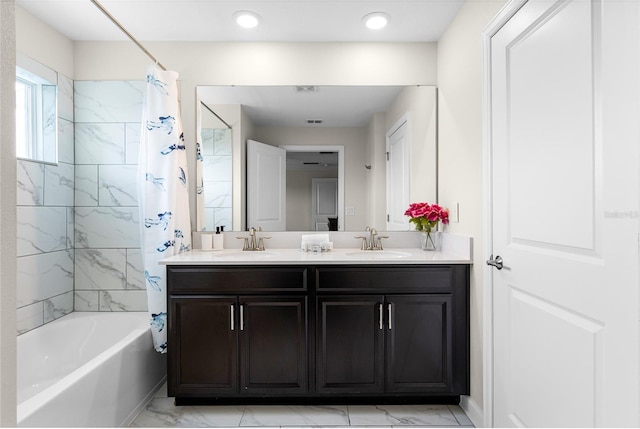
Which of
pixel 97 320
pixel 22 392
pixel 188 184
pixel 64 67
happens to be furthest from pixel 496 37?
pixel 22 392

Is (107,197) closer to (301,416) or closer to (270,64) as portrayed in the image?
(270,64)

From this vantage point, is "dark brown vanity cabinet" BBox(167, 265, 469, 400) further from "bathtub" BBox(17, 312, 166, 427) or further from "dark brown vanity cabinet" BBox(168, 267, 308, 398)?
"bathtub" BBox(17, 312, 166, 427)

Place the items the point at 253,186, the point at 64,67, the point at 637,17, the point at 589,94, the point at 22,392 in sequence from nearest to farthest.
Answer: the point at 637,17 → the point at 589,94 → the point at 22,392 → the point at 64,67 → the point at 253,186

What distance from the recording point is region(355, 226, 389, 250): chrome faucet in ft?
8.64

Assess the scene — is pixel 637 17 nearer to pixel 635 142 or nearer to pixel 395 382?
pixel 635 142

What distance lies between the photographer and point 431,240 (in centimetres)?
257

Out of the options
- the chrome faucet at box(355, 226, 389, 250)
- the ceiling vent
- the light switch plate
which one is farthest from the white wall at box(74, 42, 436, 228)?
the chrome faucet at box(355, 226, 389, 250)

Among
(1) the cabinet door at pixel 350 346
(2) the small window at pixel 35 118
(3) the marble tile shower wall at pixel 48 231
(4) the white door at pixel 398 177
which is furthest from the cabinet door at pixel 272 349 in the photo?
(2) the small window at pixel 35 118

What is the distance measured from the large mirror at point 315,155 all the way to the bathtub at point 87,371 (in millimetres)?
925

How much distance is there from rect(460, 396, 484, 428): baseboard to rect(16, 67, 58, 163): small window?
9.90 ft

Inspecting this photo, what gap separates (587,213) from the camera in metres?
1.23

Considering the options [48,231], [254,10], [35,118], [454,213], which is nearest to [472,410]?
[454,213]

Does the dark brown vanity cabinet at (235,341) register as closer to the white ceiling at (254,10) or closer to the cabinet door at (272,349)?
the cabinet door at (272,349)

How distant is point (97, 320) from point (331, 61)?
2478 millimetres
